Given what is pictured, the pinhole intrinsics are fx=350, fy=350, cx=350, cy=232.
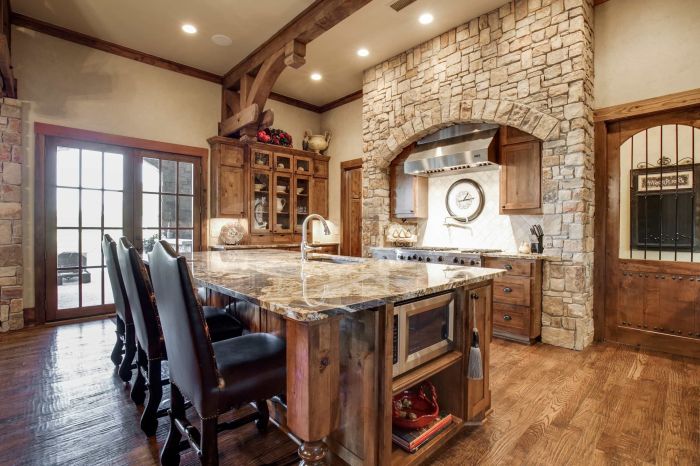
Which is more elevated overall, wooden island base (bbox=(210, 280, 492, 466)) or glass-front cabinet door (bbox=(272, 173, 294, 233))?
glass-front cabinet door (bbox=(272, 173, 294, 233))

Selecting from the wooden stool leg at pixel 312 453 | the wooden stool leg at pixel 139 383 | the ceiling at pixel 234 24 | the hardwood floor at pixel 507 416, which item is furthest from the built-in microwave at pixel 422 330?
the ceiling at pixel 234 24

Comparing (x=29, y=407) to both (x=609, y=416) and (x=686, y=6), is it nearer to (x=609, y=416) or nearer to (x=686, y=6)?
(x=609, y=416)

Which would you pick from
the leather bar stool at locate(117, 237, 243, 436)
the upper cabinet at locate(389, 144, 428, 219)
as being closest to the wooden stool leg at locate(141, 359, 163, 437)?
the leather bar stool at locate(117, 237, 243, 436)

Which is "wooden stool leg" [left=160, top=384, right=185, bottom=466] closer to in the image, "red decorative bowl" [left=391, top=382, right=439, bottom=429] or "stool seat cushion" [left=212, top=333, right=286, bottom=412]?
"stool seat cushion" [left=212, top=333, right=286, bottom=412]

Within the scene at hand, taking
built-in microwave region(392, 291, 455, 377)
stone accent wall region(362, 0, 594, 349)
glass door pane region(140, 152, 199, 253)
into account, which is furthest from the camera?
glass door pane region(140, 152, 199, 253)

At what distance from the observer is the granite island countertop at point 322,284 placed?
3.76ft

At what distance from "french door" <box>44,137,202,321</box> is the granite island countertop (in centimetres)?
306

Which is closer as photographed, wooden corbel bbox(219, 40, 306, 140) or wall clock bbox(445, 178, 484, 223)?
wooden corbel bbox(219, 40, 306, 140)

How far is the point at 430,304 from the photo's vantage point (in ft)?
5.26

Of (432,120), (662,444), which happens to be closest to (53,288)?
(432,120)

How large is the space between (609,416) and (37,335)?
498 cm

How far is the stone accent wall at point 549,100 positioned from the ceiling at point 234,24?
0.32 metres

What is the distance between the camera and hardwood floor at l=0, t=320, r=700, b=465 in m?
1.72

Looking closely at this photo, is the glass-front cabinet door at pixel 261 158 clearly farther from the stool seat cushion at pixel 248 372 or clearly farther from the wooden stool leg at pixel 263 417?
the stool seat cushion at pixel 248 372
